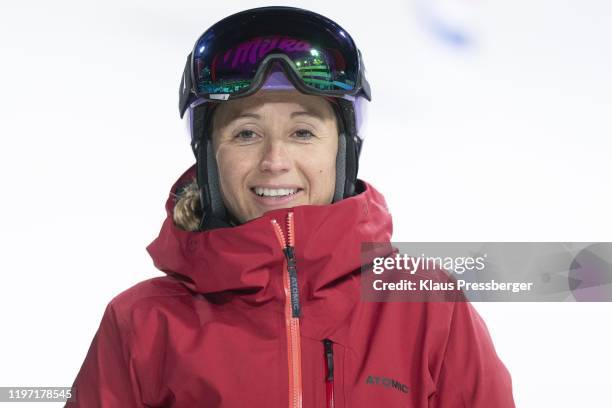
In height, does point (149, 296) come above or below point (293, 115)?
below

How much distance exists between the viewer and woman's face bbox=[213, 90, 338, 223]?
6.70ft

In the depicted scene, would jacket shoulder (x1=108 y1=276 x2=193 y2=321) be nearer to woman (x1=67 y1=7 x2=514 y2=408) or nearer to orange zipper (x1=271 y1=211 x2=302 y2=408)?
woman (x1=67 y1=7 x2=514 y2=408)

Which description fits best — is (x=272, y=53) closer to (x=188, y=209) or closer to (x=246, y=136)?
(x=246, y=136)

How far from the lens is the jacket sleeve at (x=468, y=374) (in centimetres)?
191

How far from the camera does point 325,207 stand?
193 cm

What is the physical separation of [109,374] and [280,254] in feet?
1.98

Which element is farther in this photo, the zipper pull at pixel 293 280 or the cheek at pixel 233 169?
the cheek at pixel 233 169

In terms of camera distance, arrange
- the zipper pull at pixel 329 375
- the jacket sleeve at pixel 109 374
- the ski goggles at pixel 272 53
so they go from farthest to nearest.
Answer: the ski goggles at pixel 272 53, the jacket sleeve at pixel 109 374, the zipper pull at pixel 329 375

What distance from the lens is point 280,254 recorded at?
6.22 ft

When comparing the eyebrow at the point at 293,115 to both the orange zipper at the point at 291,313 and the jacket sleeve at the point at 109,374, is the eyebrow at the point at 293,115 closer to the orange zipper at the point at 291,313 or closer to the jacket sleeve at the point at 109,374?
the orange zipper at the point at 291,313

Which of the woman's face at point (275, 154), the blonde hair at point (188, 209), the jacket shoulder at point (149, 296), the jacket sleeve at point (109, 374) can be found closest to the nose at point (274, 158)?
the woman's face at point (275, 154)

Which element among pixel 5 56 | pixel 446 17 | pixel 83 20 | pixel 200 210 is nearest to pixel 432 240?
pixel 446 17

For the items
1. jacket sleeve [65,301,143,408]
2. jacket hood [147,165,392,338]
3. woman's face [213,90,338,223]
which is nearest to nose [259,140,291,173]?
woman's face [213,90,338,223]

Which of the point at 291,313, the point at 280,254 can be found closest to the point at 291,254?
the point at 280,254
